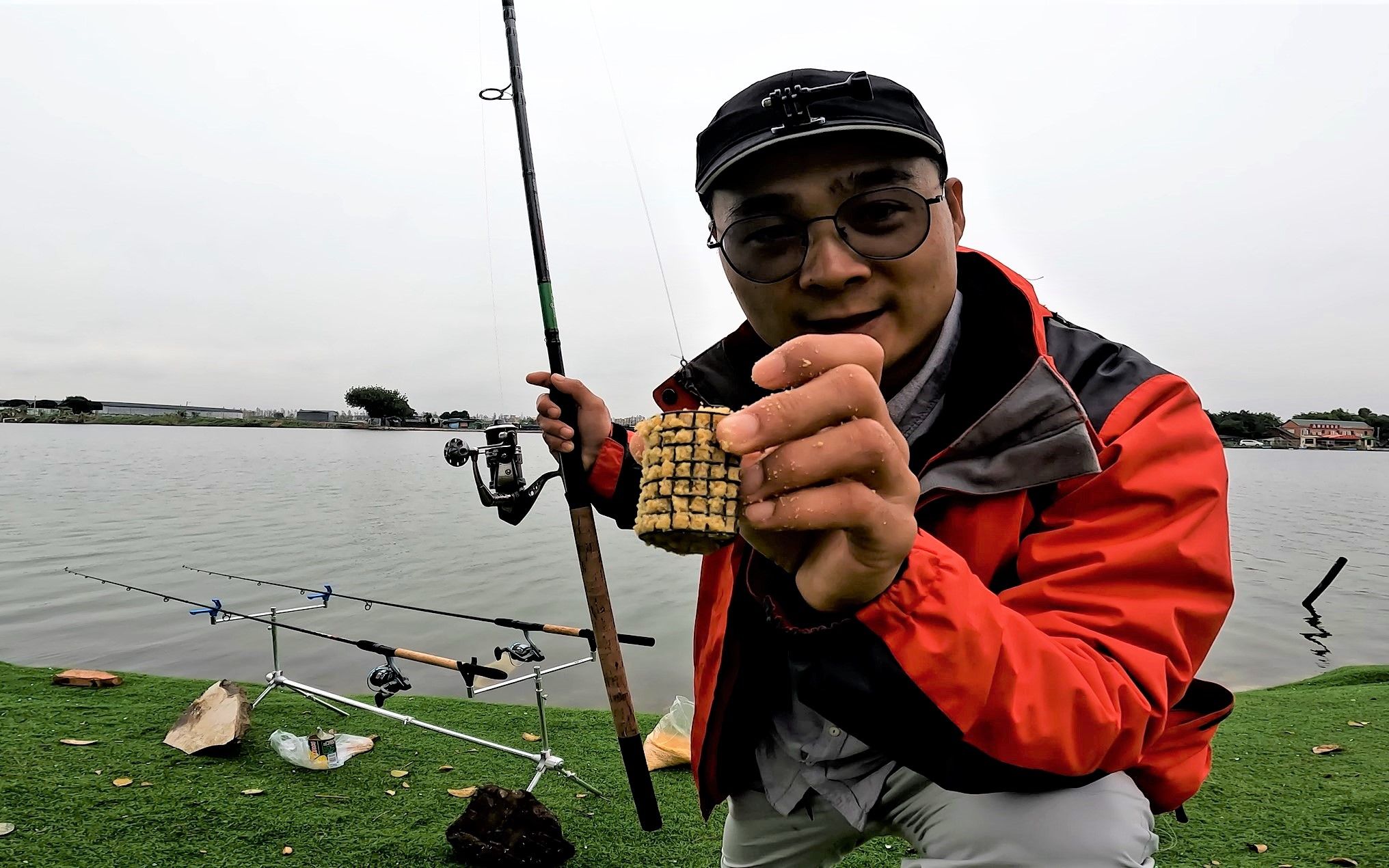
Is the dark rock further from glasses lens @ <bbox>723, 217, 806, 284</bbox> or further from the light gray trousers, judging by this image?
glasses lens @ <bbox>723, 217, 806, 284</bbox>

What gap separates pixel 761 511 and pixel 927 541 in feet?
1.07

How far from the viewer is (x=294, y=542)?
16172mm

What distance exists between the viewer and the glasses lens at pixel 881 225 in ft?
5.20

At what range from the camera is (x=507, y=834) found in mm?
3141

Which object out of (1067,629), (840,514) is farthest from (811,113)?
(1067,629)

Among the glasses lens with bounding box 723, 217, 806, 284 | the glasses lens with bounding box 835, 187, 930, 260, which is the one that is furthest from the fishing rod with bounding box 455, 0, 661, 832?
the glasses lens with bounding box 835, 187, 930, 260

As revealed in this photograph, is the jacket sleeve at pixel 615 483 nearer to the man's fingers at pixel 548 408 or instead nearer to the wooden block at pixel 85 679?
the man's fingers at pixel 548 408

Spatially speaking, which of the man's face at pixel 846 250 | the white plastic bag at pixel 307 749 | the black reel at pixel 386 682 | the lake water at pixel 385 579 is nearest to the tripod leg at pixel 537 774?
the black reel at pixel 386 682

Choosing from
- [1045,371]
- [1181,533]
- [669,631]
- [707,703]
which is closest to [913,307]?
[1045,371]

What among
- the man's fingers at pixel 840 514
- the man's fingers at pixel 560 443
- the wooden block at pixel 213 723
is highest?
the man's fingers at pixel 560 443

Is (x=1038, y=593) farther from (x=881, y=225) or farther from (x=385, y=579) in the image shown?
(x=385, y=579)

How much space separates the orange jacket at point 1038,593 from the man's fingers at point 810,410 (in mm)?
292

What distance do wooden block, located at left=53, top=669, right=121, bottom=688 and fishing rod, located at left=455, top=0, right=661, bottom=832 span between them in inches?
158

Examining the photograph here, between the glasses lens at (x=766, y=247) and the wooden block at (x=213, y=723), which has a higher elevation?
the glasses lens at (x=766, y=247)
